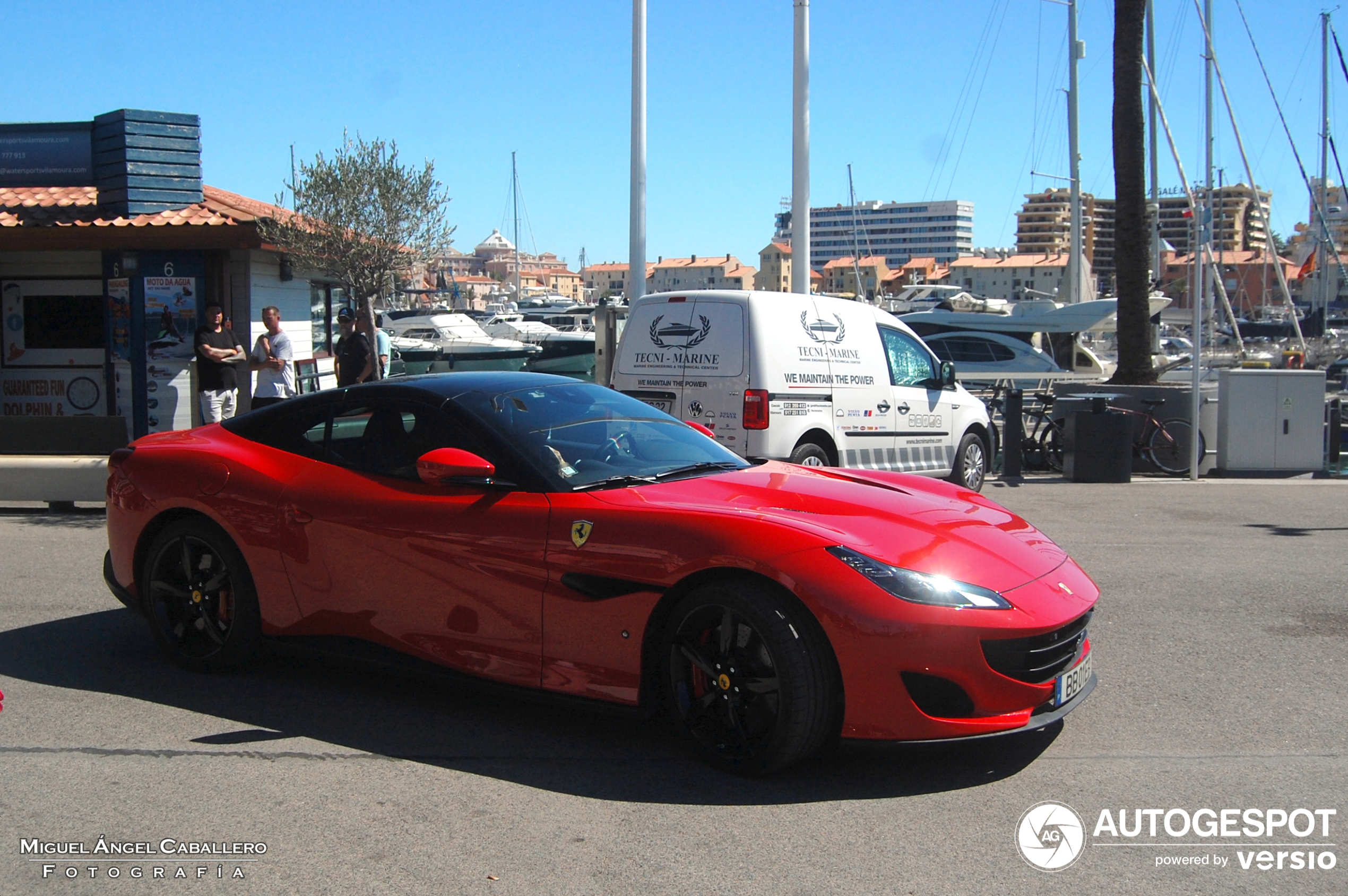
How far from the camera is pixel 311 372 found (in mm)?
15609

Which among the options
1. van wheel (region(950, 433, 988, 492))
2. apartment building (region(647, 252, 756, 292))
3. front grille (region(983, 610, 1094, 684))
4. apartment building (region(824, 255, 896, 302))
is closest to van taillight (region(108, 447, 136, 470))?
front grille (region(983, 610, 1094, 684))

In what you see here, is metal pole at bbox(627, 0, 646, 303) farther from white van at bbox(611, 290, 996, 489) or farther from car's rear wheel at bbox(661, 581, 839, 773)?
car's rear wheel at bbox(661, 581, 839, 773)

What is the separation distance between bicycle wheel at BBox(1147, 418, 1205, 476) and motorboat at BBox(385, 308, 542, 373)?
881cm

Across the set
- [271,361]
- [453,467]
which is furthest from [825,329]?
[453,467]

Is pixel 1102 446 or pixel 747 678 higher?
pixel 1102 446

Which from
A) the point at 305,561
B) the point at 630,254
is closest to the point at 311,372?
the point at 630,254

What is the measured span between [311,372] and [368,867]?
514 inches

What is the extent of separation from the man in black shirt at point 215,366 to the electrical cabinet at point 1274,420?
1197 cm

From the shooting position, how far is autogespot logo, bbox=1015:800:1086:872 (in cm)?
351

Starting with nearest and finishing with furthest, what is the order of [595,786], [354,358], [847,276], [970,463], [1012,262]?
1. [595,786]
2. [354,358]
3. [970,463]
4. [847,276]
5. [1012,262]

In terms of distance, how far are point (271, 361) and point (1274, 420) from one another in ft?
39.8

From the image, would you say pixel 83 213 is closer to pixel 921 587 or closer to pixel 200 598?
pixel 200 598

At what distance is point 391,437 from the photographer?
5.14 metres

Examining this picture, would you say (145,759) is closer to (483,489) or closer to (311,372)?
(483,489)
